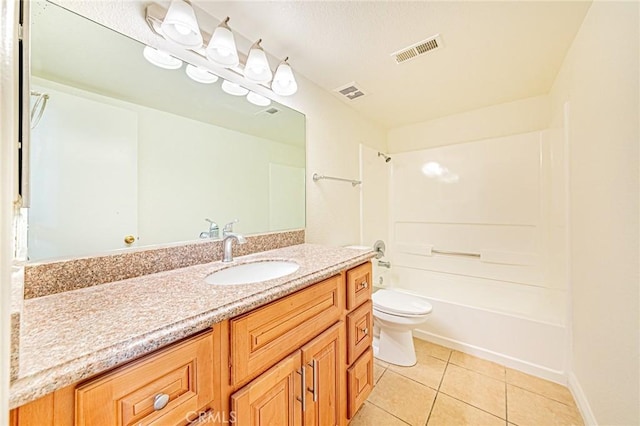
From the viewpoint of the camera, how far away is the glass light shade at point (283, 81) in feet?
4.71

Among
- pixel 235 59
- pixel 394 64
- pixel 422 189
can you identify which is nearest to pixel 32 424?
pixel 235 59

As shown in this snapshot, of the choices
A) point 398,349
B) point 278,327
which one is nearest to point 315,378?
point 278,327

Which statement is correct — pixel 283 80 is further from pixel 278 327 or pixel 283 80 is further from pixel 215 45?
pixel 278 327

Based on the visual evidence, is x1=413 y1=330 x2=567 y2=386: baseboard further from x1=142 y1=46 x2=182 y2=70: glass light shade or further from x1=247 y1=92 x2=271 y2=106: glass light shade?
x1=142 y1=46 x2=182 y2=70: glass light shade

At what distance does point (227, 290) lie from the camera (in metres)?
0.77

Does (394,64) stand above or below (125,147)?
above

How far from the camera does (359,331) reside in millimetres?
1242

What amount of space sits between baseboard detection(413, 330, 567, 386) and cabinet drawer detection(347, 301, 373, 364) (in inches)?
41.5

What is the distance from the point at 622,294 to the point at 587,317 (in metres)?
0.47

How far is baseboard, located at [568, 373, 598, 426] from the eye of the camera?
3.94 ft

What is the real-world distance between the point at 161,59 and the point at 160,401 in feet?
4.14

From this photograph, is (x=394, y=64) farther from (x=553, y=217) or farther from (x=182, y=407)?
(x=182, y=407)

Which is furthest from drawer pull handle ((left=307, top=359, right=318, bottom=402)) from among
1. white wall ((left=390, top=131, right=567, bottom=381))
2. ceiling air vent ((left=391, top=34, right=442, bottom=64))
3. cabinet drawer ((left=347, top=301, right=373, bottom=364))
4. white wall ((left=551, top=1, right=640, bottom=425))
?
ceiling air vent ((left=391, top=34, right=442, bottom=64))

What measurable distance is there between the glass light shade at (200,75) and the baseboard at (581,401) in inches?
97.2
